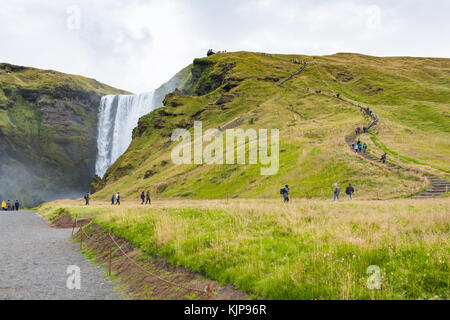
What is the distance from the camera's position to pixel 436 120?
233 ft

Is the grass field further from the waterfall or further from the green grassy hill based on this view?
the waterfall

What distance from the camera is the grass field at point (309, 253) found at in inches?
268

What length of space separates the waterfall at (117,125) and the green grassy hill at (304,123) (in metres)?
14.6

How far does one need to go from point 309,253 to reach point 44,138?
134252mm

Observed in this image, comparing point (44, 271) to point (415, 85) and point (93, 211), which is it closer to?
point (93, 211)

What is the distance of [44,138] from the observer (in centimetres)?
12250

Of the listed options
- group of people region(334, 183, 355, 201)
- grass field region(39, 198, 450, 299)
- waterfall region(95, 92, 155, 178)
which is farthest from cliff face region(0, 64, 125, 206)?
grass field region(39, 198, 450, 299)

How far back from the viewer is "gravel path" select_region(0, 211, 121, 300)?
1015 centimetres

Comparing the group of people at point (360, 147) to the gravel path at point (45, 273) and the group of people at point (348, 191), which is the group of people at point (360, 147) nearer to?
the group of people at point (348, 191)

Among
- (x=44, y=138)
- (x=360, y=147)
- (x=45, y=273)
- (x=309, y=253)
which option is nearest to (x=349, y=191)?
(x=360, y=147)

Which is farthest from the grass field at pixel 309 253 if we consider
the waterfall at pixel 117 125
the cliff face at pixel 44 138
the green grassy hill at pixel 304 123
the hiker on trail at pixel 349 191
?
the cliff face at pixel 44 138

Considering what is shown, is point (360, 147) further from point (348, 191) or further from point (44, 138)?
point (44, 138)

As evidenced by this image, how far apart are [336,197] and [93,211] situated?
2425cm
